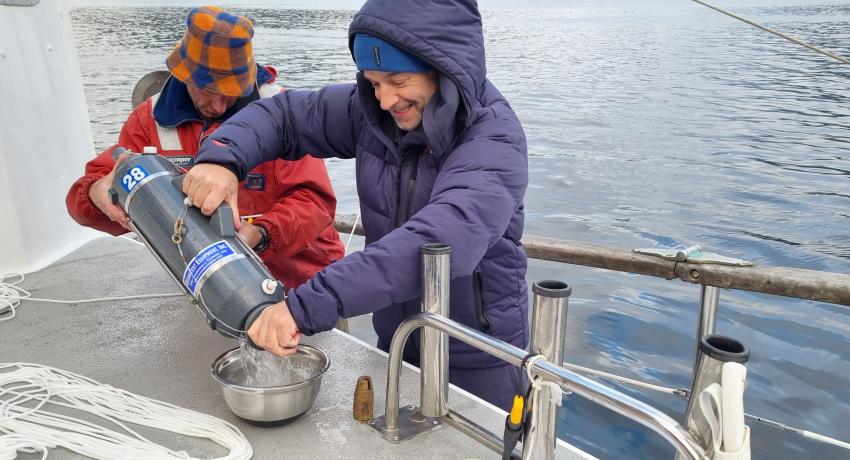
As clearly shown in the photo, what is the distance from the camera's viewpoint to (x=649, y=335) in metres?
→ 6.03

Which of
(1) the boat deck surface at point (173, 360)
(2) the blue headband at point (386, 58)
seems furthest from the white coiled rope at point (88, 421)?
(2) the blue headband at point (386, 58)

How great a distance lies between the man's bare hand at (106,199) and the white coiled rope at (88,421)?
1.51 ft

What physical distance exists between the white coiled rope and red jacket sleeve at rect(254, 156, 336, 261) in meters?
0.64

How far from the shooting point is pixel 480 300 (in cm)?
197

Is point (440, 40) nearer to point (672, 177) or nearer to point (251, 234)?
point (251, 234)

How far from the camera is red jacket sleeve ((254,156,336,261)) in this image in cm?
232

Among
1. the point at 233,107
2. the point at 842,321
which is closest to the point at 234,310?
the point at 233,107

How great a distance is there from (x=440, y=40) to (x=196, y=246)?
0.77m

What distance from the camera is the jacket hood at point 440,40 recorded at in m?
1.75

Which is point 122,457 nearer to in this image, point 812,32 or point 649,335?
point 649,335

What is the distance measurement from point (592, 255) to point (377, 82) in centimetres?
192

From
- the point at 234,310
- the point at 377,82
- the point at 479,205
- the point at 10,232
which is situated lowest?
the point at 10,232

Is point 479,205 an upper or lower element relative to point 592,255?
upper

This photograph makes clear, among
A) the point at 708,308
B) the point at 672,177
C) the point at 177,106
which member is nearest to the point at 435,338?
the point at 177,106
